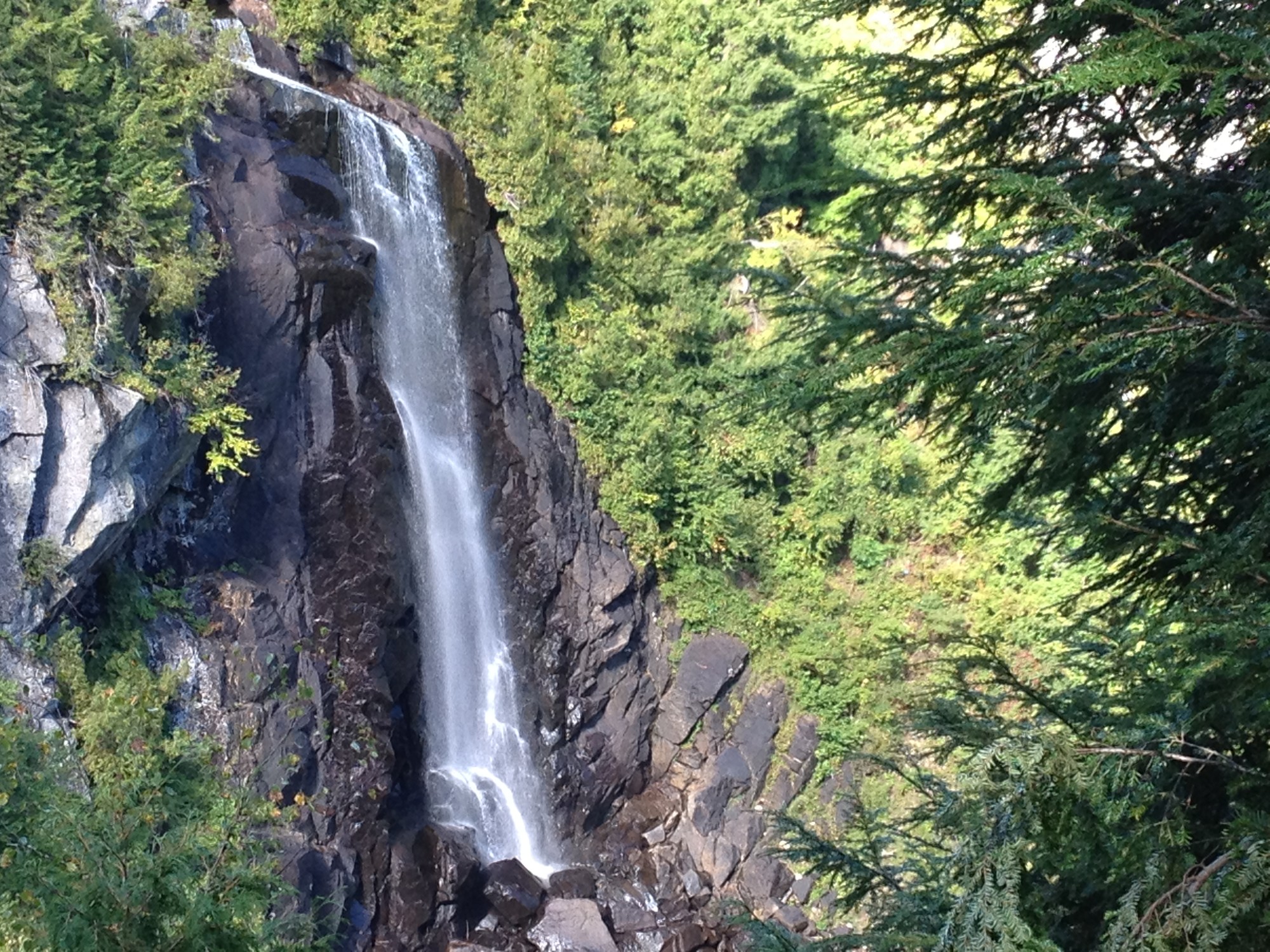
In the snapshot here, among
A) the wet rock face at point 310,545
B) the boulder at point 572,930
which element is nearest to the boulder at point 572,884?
the boulder at point 572,930

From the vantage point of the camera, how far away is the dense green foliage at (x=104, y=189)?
29.0 ft

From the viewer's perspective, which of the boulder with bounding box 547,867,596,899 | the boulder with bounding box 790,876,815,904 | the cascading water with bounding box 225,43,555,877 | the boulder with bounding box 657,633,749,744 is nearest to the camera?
the boulder with bounding box 547,867,596,899

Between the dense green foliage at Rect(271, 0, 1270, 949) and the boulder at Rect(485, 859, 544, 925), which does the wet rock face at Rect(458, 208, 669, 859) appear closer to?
Result: the boulder at Rect(485, 859, 544, 925)

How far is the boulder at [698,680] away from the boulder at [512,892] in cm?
317

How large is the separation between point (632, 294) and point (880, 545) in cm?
552

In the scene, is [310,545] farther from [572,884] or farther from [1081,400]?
[1081,400]

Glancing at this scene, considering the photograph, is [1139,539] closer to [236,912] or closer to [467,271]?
[236,912]

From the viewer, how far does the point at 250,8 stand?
13.8 metres

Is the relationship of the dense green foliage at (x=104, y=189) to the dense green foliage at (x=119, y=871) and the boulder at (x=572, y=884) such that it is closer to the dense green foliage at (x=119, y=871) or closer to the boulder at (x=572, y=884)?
the dense green foliage at (x=119, y=871)

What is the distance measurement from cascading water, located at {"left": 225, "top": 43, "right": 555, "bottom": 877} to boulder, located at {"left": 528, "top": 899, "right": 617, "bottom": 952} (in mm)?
932

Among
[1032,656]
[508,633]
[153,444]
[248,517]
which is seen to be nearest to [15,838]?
[153,444]

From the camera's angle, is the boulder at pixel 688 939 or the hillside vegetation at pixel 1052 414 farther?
the boulder at pixel 688 939

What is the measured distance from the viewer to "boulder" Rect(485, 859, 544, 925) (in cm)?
1143

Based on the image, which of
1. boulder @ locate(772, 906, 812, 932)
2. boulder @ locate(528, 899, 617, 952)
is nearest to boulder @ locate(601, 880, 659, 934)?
boulder @ locate(528, 899, 617, 952)
